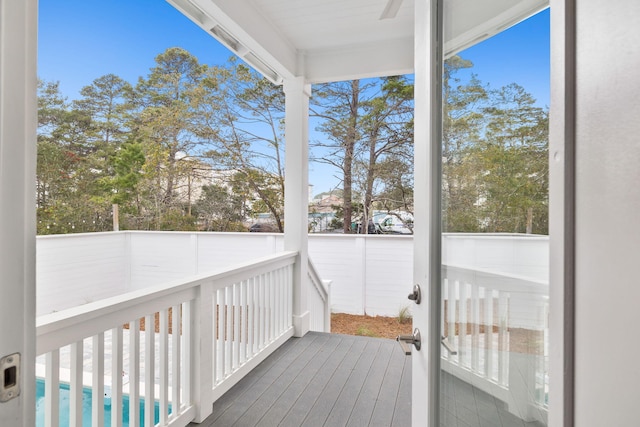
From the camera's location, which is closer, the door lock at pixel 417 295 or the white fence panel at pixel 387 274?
the door lock at pixel 417 295

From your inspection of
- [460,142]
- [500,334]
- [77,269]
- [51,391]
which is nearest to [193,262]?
[77,269]

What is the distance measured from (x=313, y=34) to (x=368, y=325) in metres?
4.17

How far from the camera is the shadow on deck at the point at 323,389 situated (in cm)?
205

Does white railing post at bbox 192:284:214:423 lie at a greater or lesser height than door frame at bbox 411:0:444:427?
lesser

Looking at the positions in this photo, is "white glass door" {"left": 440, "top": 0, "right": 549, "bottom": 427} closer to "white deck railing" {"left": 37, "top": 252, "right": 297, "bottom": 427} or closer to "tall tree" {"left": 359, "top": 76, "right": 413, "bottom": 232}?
"white deck railing" {"left": 37, "top": 252, "right": 297, "bottom": 427}

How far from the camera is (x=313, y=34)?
9.73 feet

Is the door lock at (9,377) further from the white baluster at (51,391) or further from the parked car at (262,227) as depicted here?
the parked car at (262,227)

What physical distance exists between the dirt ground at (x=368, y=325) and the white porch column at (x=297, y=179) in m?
2.07

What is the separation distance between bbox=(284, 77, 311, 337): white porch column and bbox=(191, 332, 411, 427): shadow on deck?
54cm

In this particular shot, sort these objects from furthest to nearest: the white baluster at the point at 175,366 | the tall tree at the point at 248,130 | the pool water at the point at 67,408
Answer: the tall tree at the point at 248,130
the pool water at the point at 67,408
the white baluster at the point at 175,366

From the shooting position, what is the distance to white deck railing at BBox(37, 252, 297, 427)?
1.29 m

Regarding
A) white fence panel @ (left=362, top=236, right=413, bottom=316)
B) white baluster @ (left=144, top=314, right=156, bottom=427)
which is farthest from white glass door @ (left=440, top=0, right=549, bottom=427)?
white fence panel @ (left=362, top=236, right=413, bottom=316)

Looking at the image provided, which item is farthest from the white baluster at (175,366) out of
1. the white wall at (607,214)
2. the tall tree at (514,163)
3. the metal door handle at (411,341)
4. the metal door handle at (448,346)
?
the white wall at (607,214)

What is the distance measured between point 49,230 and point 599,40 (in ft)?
23.7
